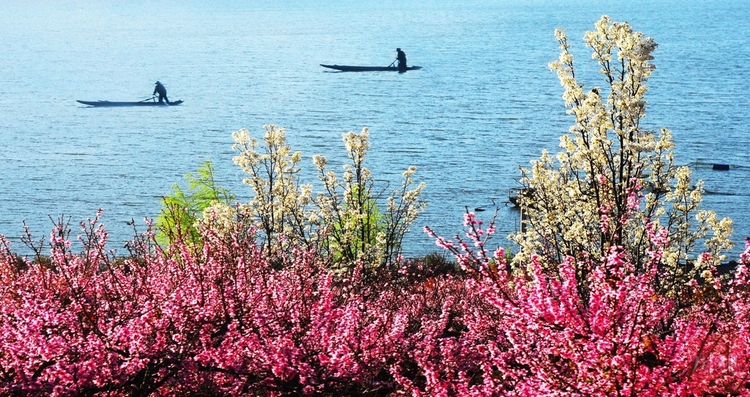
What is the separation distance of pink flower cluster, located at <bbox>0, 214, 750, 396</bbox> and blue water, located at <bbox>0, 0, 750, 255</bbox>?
4042 cm

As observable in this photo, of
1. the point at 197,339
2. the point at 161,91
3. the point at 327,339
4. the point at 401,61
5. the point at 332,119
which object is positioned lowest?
the point at 332,119

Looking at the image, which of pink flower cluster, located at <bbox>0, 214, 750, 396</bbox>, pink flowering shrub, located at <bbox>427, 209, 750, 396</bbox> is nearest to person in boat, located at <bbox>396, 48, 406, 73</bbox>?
pink flower cluster, located at <bbox>0, 214, 750, 396</bbox>

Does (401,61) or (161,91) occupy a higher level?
(401,61)

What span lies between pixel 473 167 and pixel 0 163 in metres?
43.2

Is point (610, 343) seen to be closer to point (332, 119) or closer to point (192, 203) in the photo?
point (192, 203)

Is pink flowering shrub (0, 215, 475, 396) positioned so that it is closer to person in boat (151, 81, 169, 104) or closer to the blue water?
the blue water

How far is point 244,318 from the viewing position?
10.9 metres

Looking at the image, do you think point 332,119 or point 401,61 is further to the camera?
point 401,61

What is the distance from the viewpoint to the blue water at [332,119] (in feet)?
244

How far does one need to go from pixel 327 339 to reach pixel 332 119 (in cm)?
9788

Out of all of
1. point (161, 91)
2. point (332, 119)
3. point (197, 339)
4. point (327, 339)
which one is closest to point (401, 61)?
point (332, 119)

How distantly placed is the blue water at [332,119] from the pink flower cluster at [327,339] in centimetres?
4042

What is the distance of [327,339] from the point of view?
10672mm

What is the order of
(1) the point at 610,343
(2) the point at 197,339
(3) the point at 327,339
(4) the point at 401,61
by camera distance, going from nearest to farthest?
(1) the point at 610,343 < (2) the point at 197,339 < (3) the point at 327,339 < (4) the point at 401,61
